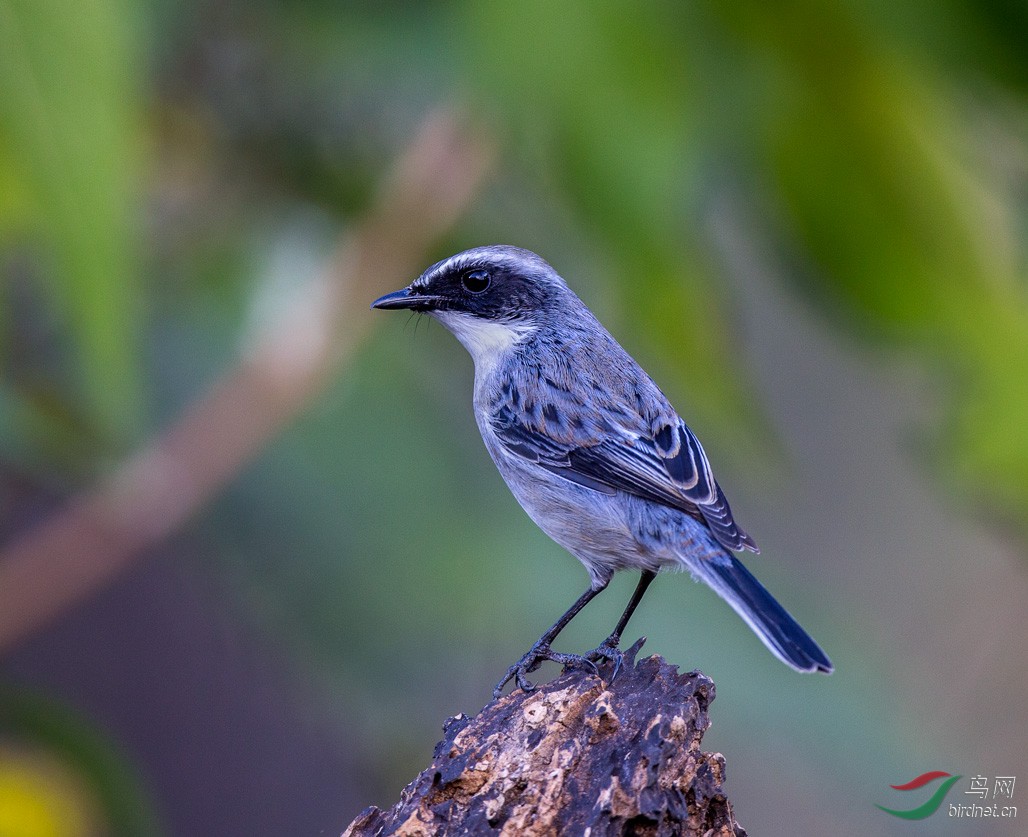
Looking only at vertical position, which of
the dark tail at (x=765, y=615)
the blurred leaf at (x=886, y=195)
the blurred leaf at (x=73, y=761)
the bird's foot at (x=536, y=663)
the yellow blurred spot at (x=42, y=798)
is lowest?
the yellow blurred spot at (x=42, y=798)

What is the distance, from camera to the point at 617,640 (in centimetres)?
344

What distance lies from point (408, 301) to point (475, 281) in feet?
1.29

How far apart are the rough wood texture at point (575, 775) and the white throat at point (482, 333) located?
75.9 inches

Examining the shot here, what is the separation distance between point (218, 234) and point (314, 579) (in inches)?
58.1

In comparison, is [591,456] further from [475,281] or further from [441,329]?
[441,329]

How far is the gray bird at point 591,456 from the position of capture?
3506 millimetres

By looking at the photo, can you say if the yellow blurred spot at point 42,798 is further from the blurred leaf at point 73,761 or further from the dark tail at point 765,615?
the dark tail at point 765,615

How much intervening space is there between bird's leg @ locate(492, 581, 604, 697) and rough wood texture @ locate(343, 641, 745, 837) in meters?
0.53

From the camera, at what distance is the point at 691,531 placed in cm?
355

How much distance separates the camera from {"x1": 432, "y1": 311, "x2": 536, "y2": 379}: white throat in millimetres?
4332

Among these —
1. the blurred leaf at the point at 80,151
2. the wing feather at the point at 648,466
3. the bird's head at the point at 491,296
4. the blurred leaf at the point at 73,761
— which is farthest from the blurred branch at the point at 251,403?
the blurred leaf at the point at 80,151

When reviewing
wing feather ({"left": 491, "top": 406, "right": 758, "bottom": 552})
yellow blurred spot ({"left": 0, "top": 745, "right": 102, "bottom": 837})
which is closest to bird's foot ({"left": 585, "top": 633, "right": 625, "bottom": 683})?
wing feather ({"left": 491, "top": 406, "right": 758, "bottom": 552})

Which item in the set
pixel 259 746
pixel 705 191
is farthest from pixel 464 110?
pixel 259 746

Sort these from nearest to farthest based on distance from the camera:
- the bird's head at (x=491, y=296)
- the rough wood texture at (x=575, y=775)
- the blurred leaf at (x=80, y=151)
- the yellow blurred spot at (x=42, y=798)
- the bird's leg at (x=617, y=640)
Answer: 1. the blurred leaf at (x=80, y=151)
2. the rough wood texture at (x=575, y=775)
3. the bird's leg at (x=617, y=640)
4. the yellow blurred spot at (x=42, y=798)
5. the bird's head at (x=491, y=296)
